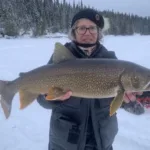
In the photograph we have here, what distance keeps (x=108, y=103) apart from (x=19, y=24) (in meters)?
48.5

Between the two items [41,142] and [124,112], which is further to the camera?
[124,112]

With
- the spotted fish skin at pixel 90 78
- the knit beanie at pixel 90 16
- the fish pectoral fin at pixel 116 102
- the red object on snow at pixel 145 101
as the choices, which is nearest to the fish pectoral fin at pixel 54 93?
the spotted fish skin at pixel 90 78

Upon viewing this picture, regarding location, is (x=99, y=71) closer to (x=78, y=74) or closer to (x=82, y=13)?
(x=78, y=74)

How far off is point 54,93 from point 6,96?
61 cm

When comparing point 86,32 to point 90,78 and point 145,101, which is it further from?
point 145,101

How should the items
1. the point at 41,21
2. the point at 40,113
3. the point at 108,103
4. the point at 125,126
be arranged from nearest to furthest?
the point at 108,103 → the point at 125,126 → the point at 40,113 → the point at 41,21

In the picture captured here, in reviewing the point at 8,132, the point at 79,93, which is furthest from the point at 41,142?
the point at 79,93

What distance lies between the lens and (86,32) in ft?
10.0

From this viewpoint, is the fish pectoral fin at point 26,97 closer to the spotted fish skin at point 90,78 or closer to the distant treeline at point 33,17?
the spotted fish skin at point 90,78

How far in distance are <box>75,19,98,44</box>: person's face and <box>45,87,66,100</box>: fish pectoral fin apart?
56cm

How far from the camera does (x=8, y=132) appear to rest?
16.7 feet

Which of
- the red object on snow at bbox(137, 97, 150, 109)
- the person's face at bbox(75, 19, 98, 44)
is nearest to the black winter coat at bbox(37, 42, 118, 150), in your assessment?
the person's face at bbox(75, 19, 98, 44)

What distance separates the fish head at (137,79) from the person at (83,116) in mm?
127

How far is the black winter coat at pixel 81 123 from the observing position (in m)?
2.90
